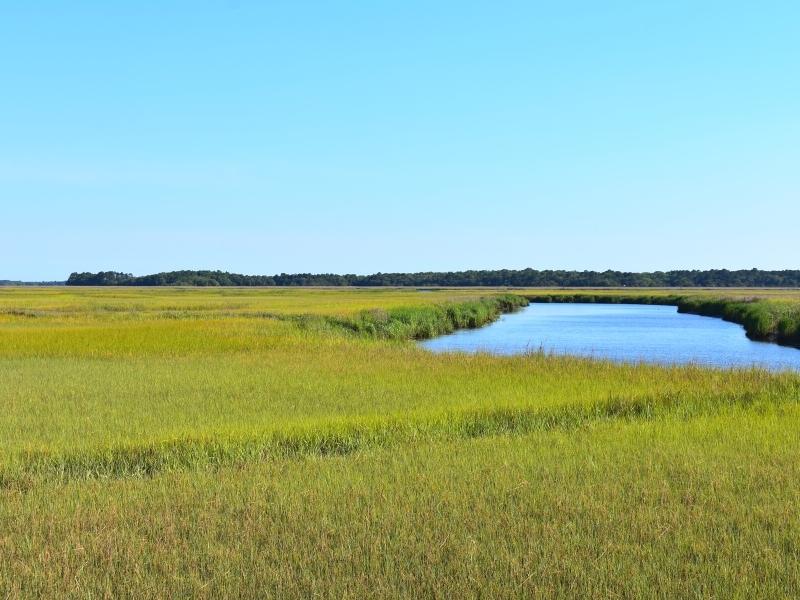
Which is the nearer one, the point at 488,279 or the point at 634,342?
the point at 634,342

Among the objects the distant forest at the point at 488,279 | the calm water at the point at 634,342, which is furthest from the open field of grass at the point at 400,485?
the distant forest at the point at 488,279

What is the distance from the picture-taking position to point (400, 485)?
805 cm

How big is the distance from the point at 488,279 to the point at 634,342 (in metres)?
140

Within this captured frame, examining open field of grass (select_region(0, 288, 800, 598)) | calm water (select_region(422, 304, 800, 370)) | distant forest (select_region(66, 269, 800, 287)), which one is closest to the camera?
open field of grass (select_region(0, 288, 800, 598))

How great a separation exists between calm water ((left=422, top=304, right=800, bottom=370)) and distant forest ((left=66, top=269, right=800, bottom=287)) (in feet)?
379

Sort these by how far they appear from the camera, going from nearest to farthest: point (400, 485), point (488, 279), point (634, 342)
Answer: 1. point (400, 485)
2. point (634, 342)
3. point (488, 279)

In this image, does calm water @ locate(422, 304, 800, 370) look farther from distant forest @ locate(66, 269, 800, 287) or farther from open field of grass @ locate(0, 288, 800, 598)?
distant forest @ locate(66, 269, 800, 287)

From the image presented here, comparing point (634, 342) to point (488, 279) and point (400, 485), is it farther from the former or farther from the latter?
point (488, 279)

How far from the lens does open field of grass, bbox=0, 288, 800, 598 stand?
5660 mm

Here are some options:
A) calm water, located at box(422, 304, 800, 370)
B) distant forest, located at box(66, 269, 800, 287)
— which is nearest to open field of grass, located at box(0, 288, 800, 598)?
calm water, located at box(422, 304, 800, 370)

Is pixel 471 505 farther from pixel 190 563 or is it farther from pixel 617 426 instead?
pixel 617 426

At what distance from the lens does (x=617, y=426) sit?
1182 cm

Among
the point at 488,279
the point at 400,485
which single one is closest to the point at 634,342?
the point at 400,485

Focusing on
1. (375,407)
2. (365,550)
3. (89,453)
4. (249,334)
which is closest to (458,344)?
(249,334)
